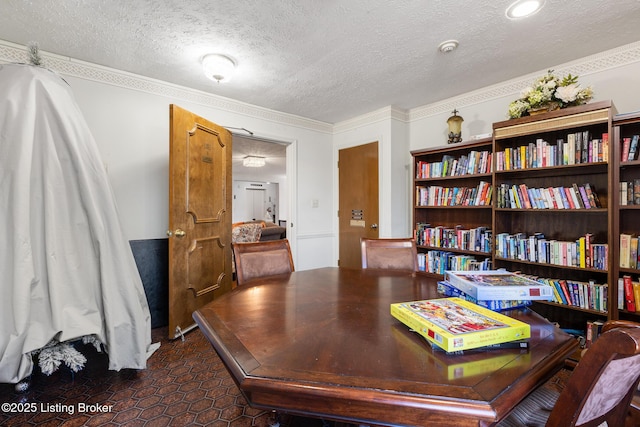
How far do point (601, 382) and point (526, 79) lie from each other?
292cm

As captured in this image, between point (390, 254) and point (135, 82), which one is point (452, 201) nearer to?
point (390, 254)

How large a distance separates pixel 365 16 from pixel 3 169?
2241 mm

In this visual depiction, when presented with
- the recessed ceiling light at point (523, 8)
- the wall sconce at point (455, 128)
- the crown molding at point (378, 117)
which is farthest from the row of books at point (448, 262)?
the recessed ceiling light at point (523, 8)

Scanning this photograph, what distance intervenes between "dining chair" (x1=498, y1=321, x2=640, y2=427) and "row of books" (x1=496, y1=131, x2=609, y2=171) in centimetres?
187

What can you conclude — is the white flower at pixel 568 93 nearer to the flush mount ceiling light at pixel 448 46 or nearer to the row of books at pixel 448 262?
the flush mount ceiling light at pixel 448 46

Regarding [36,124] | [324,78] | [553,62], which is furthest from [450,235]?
[36,124]

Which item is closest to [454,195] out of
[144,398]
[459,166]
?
[459,166]

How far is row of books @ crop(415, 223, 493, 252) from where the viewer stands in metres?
2.59

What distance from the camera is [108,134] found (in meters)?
2.53

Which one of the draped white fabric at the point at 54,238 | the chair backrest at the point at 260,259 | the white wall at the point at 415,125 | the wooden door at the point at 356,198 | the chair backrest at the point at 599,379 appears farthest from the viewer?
the wooden door at the point at 356,198

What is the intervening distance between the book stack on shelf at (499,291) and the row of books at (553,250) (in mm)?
1372

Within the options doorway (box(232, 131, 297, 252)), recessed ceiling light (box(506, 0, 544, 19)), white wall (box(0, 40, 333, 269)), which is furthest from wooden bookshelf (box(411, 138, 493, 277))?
white wall (box(0, 40, 333, 269))

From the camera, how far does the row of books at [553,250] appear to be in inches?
77.2

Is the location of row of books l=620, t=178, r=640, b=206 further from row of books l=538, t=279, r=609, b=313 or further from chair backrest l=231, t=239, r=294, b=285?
chair backrest l=231, t=239, r=294, b=285
